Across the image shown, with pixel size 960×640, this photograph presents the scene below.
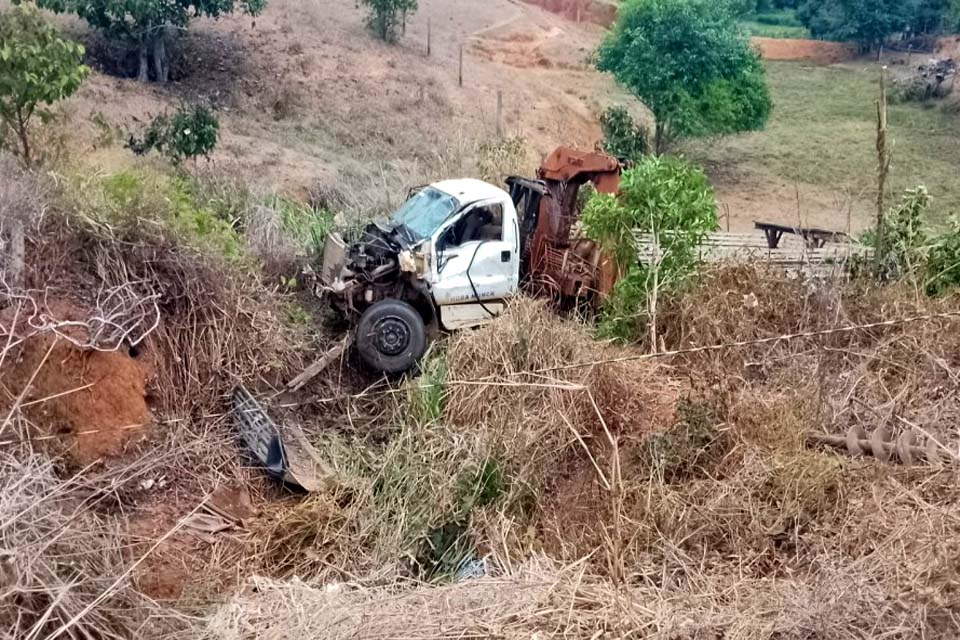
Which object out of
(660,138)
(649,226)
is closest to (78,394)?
(649,226)

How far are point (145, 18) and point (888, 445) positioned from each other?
56.7ft

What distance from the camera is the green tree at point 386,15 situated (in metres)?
24.8

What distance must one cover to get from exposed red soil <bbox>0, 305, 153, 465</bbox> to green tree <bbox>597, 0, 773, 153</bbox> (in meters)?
15.2

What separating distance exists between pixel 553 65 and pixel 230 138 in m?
14.4

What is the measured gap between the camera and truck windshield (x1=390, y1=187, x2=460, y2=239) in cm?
919

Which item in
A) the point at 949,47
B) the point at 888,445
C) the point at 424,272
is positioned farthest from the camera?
the point at 949,47

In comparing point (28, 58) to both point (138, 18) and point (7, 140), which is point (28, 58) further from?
point (138, 18)

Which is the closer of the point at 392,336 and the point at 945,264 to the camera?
the point at 392,336

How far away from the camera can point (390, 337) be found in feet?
28.7

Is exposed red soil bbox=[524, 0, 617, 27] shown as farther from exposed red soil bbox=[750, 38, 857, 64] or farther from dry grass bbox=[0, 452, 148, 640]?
dry grass bbox=[0, 452, 148, 640]

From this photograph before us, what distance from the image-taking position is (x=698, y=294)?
8859 millimetres

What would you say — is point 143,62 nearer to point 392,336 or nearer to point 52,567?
point 392,336

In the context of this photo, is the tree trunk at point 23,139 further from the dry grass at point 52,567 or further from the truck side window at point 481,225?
the dry grass at point 52,567

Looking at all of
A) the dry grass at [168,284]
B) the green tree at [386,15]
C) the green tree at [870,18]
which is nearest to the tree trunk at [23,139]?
the dry grass at [168,284]
